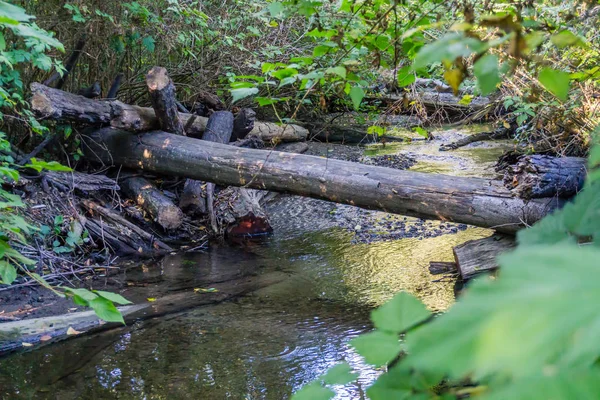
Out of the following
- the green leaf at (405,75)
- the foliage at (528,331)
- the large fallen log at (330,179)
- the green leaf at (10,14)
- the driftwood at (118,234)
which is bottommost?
the driftwood at (118,234)

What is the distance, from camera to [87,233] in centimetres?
565

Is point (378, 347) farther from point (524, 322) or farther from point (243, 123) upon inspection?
point (243, 123)

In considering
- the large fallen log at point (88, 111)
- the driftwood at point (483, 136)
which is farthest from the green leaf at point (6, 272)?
the driftwood at point (483, 136)

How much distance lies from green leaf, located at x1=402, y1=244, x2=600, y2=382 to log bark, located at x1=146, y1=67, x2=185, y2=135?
6130 mm

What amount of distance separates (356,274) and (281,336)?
145cm

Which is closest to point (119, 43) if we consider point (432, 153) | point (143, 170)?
point (143, 170)

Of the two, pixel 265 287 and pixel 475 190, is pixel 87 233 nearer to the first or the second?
pixel 265 287

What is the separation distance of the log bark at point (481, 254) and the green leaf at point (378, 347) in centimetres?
395

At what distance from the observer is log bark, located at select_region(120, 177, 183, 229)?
628cm

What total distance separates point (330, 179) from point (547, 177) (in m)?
1.93

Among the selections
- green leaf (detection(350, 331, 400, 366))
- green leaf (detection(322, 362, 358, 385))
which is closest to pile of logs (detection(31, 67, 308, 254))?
green leaf (detection(322, 362, 358, 385))

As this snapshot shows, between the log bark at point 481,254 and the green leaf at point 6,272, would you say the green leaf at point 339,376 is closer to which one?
the green leaf at point 6,272

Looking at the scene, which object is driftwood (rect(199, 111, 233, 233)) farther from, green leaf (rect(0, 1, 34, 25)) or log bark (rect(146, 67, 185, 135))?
green leaf (rect(0, 1, 34, 25))

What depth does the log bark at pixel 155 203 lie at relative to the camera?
6281 mm
